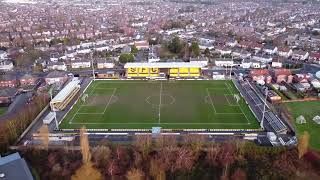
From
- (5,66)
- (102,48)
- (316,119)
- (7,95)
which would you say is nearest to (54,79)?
(7,95)

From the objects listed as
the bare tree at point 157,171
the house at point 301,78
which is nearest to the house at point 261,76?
the house at point 301,78

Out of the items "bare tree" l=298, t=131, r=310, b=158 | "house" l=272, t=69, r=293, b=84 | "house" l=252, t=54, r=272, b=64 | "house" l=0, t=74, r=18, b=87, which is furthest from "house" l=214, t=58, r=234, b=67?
"house" l=0, t=74, r=18, b=87

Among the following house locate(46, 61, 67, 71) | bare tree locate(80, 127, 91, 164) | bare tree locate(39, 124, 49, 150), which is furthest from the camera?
house locate(46, 61, 67, 71)

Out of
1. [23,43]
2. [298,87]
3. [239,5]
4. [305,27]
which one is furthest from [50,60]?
[239,5]

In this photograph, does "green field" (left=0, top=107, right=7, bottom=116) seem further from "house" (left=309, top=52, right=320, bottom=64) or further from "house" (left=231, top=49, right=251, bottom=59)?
"house" (left=309, top=52, right=320, bottom=64)

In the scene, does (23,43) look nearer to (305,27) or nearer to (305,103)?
(305,103)

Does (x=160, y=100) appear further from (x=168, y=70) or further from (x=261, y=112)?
(x=261, y=112)

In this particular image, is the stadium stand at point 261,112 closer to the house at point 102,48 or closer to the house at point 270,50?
the house at point 270,50
